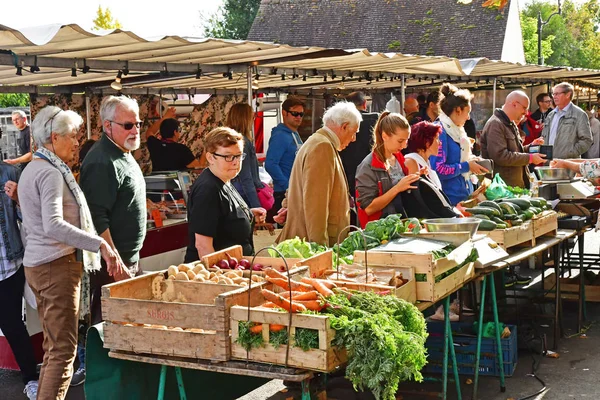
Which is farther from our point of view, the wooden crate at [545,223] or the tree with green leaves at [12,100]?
the tree with green leaves at [12,100]

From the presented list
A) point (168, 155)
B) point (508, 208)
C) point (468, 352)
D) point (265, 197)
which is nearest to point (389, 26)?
point (168, 155)

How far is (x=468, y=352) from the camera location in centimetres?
569

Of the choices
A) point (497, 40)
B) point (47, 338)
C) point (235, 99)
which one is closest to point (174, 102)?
point (235, 99)

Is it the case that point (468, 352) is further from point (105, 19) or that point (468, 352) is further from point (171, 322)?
point (105, 19)

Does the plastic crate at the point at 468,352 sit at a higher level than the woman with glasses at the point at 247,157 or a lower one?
lower

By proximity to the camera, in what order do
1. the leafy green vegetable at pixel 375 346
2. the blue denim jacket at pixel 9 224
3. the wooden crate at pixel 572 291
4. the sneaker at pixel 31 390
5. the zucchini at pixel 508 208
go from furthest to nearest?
the wooden crate at pixel 572 291 → the zucchini at pixel 508 208 → the blue denim jacket at pixel 9 224 → the sneaker at pixel 31 390 → the leafy green vegetable at pixel 375 346

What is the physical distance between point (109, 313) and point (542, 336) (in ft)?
13.4

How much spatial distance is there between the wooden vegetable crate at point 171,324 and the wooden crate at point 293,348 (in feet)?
0.16

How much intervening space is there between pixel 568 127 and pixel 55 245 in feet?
25.1

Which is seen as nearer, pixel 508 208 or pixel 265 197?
pixel 508 208

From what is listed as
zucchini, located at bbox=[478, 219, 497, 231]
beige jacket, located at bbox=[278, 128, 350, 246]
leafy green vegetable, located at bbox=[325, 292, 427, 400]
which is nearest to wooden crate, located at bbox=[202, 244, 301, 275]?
leafy green vegetable, located at bbox=[325, 292, 427, 400]

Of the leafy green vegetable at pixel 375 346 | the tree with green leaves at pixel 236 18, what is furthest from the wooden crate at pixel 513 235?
the tree with green leaves at pixel 236 18

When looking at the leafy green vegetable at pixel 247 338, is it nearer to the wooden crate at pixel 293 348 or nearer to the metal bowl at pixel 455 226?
the wooden crate at pixel 293 348

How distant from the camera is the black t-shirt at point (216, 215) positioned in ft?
15.6
